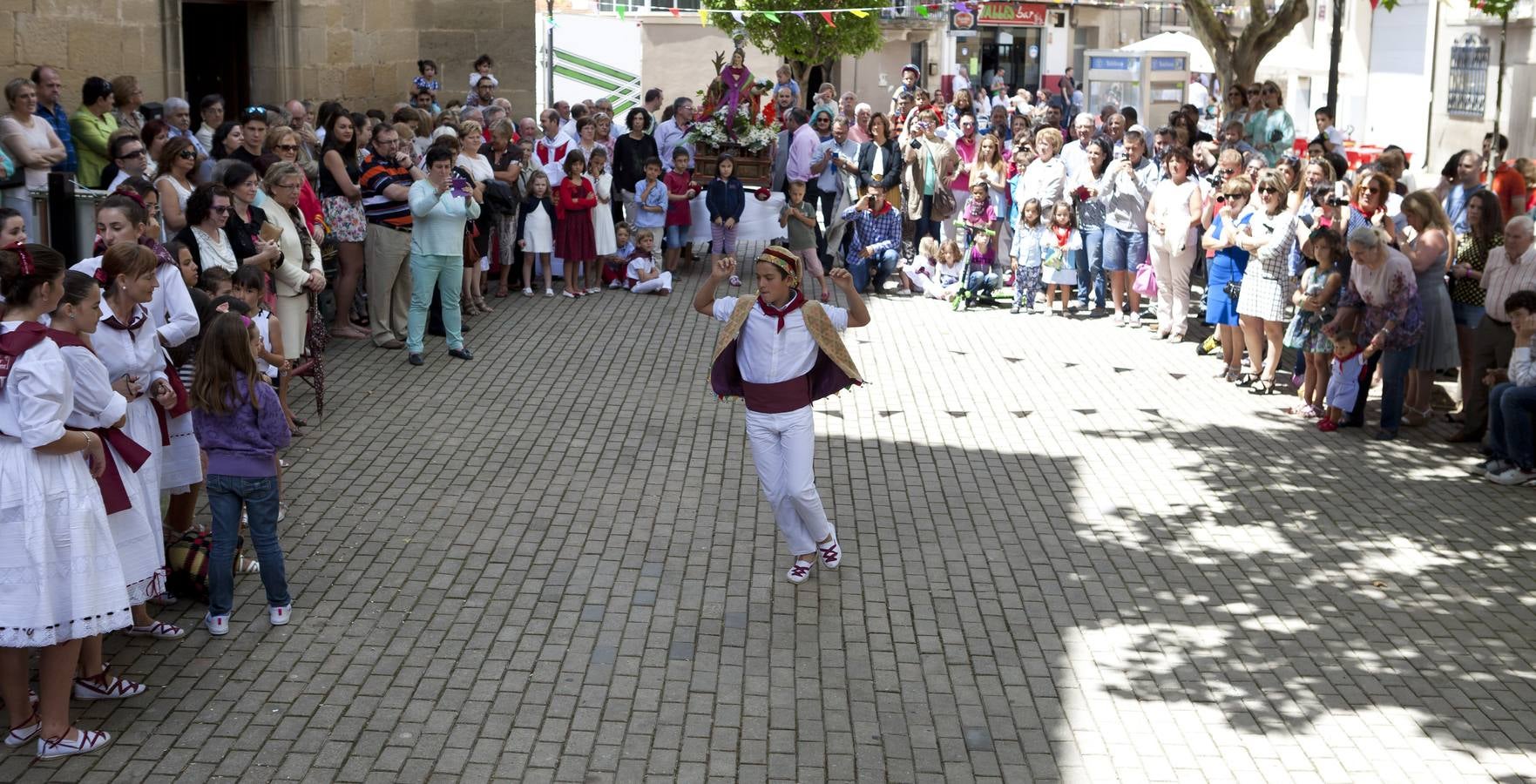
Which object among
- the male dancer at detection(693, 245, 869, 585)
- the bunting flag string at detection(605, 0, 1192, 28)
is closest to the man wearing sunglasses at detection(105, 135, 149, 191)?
the male dancer at detection(693, 245, 869, 585)

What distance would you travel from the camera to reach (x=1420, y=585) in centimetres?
843

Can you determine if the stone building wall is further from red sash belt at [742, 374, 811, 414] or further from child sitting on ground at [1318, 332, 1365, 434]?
child sitting on ground at [1318, 332, 1365, 434]

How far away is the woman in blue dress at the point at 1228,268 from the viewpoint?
43.9 ft

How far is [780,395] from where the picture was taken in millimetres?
7785

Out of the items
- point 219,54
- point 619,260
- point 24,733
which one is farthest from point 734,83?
point 24,733

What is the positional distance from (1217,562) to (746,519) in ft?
8.60

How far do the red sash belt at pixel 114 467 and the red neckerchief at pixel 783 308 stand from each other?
3.00m

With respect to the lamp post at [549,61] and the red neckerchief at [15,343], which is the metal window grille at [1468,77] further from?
the red neckerchief at [15,343]

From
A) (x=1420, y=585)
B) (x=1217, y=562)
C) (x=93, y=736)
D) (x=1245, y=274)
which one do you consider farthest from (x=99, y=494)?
(x=1245, y=274)

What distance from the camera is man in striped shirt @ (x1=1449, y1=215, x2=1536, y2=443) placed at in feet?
35.7

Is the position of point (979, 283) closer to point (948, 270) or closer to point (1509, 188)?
point (948, 270)

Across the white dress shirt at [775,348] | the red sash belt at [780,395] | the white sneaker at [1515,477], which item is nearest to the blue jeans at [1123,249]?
the white sneaker at [1515,477]

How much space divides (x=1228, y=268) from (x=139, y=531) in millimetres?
9666

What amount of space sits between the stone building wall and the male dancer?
8895 mm
